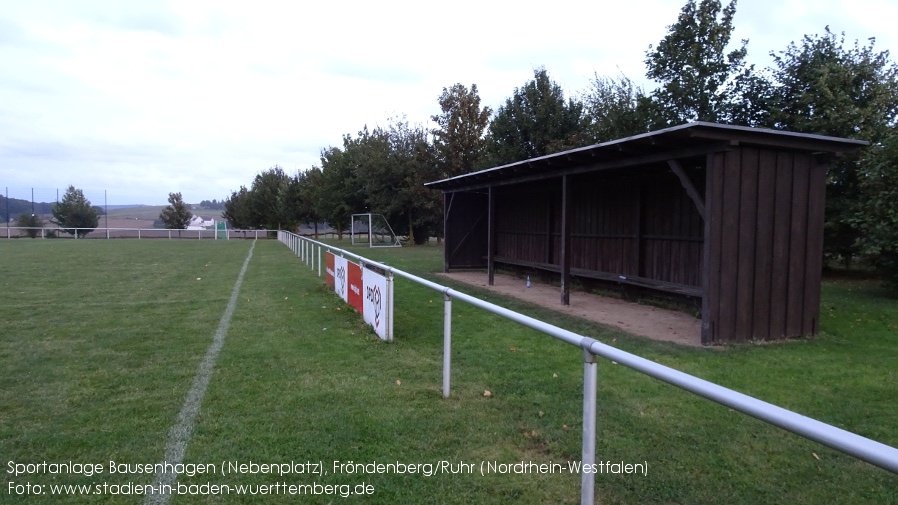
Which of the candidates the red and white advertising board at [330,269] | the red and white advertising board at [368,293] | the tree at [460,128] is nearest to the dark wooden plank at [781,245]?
the red and white advertising board at [368,293]

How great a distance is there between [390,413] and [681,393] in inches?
100

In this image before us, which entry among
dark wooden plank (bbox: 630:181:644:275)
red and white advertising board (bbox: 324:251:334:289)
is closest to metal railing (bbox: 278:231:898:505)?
dark wooden plank (bbox: 630:181:644:275)

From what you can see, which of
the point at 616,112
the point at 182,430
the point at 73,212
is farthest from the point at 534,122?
the point at 73,212

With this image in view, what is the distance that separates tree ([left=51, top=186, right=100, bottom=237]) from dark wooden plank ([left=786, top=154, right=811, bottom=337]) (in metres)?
65.5

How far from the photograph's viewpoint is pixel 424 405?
490cm

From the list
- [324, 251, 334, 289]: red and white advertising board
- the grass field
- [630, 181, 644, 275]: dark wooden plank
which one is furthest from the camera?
[324, 251, 334, 289]: red and white advertising board

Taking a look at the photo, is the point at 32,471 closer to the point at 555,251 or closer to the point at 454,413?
the point at 454,413

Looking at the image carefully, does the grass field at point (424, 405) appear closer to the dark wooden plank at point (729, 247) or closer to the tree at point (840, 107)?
the dark wooden plank at point (729, 247)

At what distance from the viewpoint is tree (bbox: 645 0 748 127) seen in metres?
19.2

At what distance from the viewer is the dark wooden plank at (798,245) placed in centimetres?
816

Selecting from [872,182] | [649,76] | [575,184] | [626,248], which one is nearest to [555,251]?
[575,184]

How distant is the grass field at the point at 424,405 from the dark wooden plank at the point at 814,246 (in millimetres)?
350

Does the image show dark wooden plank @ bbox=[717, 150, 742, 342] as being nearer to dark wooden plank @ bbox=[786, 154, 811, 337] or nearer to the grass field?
the grass field

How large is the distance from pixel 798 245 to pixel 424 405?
612 centimetres
